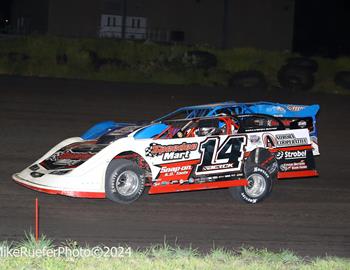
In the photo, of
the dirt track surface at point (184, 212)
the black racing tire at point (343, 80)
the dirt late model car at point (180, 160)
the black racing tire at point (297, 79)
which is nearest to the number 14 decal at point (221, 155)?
the dirt late model car at point (180, 160)

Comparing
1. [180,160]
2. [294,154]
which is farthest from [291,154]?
[180,160]

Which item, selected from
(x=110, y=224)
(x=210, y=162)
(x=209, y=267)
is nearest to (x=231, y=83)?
(x=210, y=162)

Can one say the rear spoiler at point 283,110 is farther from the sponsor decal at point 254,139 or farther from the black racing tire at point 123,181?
the black racing tire at point 123,181

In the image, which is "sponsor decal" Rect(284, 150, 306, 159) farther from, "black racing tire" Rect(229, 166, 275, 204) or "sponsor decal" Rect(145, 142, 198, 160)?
"sponsor decal" Rect(145, 142, 198, 160)

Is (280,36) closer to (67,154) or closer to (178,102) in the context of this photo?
(178,102)

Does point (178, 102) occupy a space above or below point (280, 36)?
below

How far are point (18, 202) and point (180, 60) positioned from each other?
48.8ft

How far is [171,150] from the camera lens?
9305 mm

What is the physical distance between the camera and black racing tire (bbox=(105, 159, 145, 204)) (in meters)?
8.98

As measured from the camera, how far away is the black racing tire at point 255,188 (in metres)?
9.77

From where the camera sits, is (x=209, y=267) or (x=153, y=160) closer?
(x=209, y=267)

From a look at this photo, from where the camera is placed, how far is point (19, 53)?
21.9m

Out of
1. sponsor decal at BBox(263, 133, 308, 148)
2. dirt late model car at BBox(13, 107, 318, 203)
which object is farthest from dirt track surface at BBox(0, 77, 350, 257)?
sponsor decal at BBox(263, 133, 308, 148)

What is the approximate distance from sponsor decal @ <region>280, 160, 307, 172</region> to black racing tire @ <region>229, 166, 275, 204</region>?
0.96 ft
